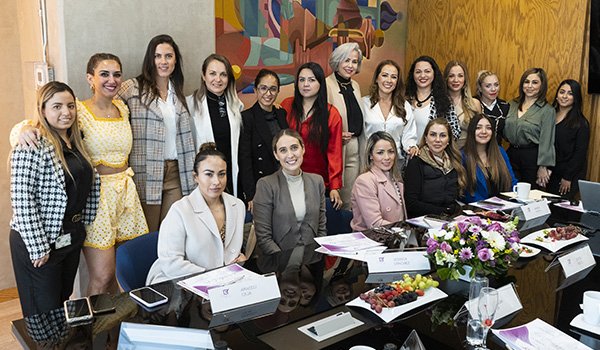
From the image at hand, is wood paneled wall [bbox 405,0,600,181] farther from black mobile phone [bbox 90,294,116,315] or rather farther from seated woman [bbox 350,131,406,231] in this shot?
black mobile phone [bbox 90,294,116,315]

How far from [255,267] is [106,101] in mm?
A: 1348

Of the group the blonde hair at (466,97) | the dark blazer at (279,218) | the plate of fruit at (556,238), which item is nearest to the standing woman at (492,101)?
the blonde hair at (466,97)

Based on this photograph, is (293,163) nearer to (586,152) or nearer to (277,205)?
(277,205)

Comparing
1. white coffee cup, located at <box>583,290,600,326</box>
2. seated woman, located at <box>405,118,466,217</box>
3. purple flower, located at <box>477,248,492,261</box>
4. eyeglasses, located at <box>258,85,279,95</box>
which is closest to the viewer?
white coffee cup, located at <box>583,290,600,326</box>

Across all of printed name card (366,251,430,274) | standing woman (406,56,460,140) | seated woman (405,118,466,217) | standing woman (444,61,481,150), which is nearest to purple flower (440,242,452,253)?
printed name card (366,251,430,274)

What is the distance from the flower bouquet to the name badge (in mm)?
1637

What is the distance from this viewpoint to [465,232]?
180 cm

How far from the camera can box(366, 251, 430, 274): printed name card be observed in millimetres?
1962

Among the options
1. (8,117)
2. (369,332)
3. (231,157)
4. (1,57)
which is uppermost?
(1,57)

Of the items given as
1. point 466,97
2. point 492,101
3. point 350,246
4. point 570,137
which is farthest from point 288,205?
point 570,137

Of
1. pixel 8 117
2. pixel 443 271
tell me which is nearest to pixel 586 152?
pixel 443 271

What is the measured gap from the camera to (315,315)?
159 centimetres

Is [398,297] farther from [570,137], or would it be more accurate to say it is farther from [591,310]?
[570,137]

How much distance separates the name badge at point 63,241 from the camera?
2.46 m
